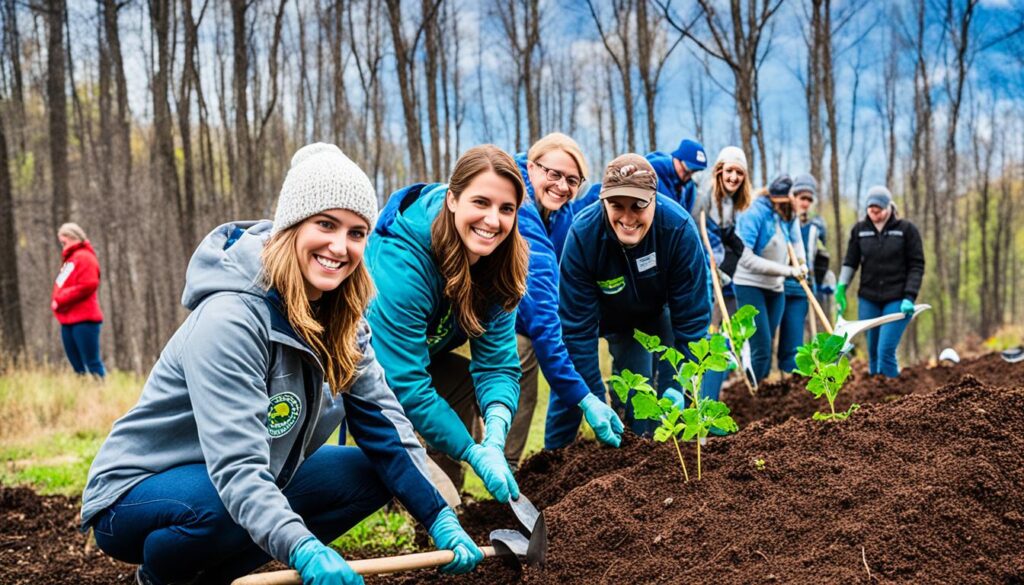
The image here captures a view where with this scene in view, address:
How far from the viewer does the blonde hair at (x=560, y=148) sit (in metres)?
3.42

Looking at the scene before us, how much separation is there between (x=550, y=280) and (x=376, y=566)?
4.96 ft

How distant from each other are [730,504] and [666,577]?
413mm

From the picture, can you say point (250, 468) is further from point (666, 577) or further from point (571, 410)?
point (571, 410)

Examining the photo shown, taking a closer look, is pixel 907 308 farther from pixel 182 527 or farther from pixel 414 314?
pixel 182 527

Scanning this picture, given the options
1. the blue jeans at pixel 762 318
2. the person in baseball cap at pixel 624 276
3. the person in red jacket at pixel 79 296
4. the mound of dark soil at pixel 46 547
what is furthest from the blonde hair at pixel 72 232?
the blue jeans at pixel 762 318

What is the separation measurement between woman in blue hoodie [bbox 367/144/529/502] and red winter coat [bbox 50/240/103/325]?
672 cm

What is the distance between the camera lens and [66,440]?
6.24m

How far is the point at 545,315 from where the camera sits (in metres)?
2.99

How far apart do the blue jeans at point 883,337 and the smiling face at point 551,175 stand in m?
4.14

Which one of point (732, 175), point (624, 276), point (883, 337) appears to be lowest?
point (883, 337)

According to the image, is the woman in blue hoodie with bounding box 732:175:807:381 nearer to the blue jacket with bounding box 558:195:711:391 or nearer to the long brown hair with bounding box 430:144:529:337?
the blue jacket with bounding box 558:195:711:391

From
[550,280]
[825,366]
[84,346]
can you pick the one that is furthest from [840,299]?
[84,346]

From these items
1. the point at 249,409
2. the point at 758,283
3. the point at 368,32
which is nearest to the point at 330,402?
the point at 249,409

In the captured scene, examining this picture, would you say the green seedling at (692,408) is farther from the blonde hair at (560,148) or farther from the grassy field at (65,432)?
the grassy field at (65,432)
